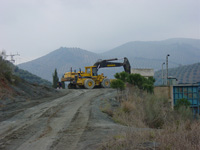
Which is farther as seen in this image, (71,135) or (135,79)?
(135,79)

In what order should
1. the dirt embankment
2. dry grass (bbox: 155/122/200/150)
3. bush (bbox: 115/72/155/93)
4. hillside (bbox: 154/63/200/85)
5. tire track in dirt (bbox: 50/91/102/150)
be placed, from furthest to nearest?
1. hillside (bbox: 154/63/200/85)
2. bush (bbox: 115/72/155/93)
3. the dirt embankment
4. tire track in dirt (bbox: 50/91/102/150)
5. dry grass (bbox: 155/122/200/150)

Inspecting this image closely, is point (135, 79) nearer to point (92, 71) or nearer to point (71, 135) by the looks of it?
point (92, 71)

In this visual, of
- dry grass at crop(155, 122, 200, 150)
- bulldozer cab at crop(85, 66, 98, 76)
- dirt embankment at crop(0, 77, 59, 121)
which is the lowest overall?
dirt embankment at crop(0, 77, 59, 121)

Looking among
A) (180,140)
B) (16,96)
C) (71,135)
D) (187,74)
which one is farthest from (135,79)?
(187,74)

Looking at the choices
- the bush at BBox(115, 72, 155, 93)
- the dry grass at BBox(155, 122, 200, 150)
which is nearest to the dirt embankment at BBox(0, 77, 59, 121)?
the bush at BBox(115, 72, 155, 93)

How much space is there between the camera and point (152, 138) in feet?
22.2

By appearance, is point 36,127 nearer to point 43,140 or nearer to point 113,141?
point 43,140

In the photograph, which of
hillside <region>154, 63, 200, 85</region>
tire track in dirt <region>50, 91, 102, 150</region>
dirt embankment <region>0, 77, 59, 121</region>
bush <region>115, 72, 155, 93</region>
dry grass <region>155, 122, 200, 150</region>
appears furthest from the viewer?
hillside <region>154, 63, 200, 85</region>

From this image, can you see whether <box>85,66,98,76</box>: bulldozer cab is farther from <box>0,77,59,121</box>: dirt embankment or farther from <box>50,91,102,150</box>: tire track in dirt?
<box>50,91,102,150</box>: tire track in dirt

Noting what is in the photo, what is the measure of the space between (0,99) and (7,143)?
39.5 feet

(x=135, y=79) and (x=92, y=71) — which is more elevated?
(x=92, y=71)

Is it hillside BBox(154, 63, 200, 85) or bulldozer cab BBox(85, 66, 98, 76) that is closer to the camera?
bulldozer cab BBox(85, 66, 98, 76)

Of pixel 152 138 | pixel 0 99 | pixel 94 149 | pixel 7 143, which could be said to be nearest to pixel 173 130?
pixel 152 138

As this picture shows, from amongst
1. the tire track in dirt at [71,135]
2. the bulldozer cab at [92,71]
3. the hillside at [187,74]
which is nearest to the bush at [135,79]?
the bulldozer cab at [92,71]
